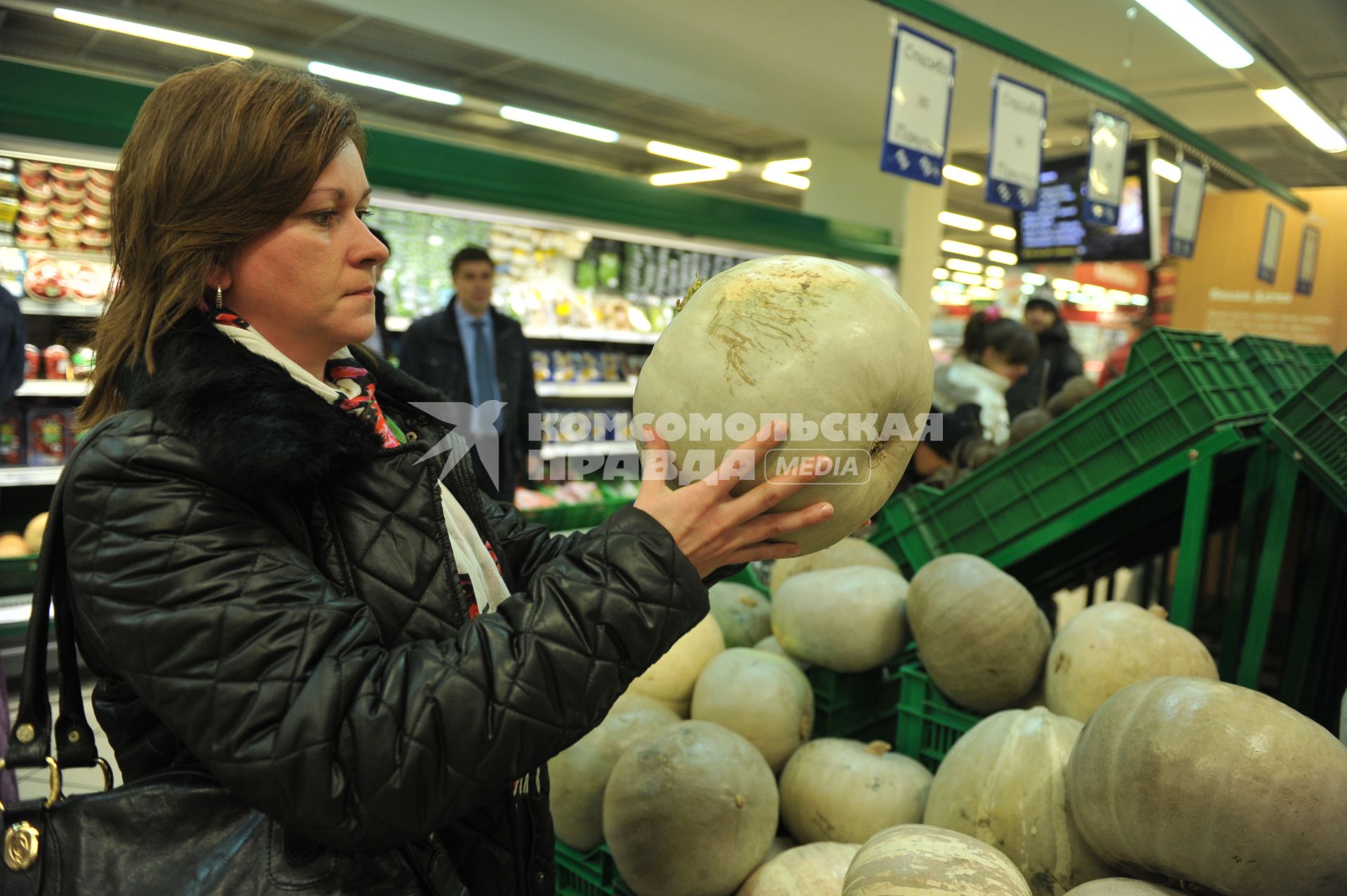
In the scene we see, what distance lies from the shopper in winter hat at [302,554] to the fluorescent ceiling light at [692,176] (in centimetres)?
1300

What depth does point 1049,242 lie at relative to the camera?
819 cm

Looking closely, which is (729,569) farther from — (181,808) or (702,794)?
(181,808)

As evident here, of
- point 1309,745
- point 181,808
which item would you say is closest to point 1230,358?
point 1309,745

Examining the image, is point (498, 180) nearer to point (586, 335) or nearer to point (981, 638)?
point (586, 335)

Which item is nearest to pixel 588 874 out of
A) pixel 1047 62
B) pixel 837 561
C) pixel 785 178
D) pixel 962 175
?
pixel 837 561

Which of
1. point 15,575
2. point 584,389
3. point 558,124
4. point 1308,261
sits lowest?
point 15,575

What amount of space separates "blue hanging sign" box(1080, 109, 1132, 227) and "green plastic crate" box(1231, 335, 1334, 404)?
11.9 ft

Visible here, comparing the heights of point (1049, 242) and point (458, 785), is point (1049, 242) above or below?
above

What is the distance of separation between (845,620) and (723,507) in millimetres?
1422

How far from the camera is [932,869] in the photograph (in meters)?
1.31

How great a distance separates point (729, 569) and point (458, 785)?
1.97 ft

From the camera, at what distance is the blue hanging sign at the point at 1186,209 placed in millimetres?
8469

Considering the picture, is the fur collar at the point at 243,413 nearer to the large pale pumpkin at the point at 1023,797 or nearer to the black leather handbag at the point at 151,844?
the black leather handbag at the point at 151,844

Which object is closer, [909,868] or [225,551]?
[225,551]
